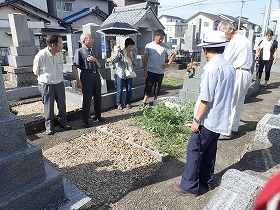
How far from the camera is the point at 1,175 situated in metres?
1.90

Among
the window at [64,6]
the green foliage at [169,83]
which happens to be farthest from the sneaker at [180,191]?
the window at [64,6]

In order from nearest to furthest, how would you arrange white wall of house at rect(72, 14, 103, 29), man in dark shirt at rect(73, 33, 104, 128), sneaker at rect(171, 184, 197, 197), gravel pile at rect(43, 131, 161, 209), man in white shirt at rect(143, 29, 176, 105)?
1. sneaker at rect(171, 184, 197, 197)
2. gravel pile at rect(43, 131, 161, 209)
3. man in dark shirt at rect(73, 33, 104, 128)
4. man in white shirt at rect(143, 29, 176, 105)
5. white wall of house at rect(72, 14, 103, 29)

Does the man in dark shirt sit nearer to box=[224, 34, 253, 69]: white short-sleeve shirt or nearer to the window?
box=[224, 34, 253, 69]: white short-sleeve shirt

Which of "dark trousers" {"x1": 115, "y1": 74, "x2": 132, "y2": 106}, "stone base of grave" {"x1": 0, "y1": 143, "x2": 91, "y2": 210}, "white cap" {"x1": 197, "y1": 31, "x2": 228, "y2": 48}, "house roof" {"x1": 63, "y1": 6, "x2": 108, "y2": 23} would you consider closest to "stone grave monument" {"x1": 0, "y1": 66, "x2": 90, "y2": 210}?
"stone base of grave" {"x1": 0, "y1": 143, "x2": 91, "y2": 210}

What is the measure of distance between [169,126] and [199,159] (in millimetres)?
1794

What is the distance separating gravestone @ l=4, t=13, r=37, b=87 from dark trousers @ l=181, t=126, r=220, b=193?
20.9 ft

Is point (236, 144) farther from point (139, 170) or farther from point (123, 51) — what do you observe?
point (123, 51)

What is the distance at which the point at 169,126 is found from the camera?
4.35 metres

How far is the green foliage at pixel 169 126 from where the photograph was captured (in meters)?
3.86

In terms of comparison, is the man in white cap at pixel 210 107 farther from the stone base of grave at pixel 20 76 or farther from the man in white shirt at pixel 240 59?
the stone base of grave at pixel 20 76

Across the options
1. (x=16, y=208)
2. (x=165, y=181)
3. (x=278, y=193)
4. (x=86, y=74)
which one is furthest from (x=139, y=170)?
(x=278, y=193)

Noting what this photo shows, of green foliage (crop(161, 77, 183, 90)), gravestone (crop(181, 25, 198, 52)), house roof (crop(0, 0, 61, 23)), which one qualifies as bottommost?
green foliage (crop(161, 77, 183, 90))

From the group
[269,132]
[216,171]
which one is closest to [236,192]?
[216,171]

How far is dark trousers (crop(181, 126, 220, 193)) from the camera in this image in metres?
2.51
